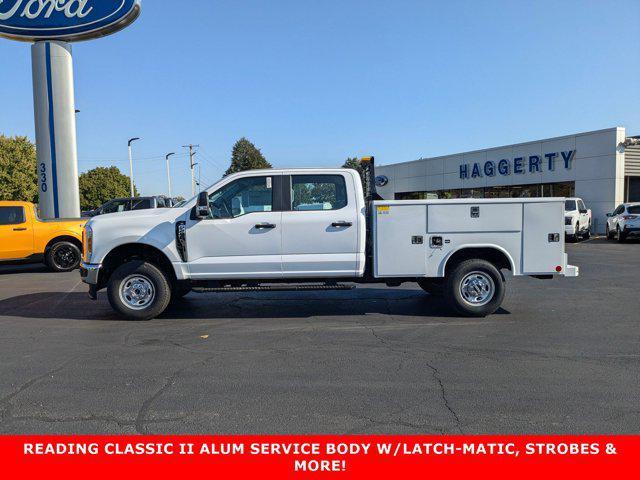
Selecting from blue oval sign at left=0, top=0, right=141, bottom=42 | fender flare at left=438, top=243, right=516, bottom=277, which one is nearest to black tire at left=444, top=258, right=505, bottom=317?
fender flare at left=438, top=243, right=516, bottom=277

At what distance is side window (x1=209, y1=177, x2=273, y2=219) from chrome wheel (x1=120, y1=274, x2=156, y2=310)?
155cm

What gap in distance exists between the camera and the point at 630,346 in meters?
5.99

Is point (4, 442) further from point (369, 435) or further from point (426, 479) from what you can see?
point (426, 479)

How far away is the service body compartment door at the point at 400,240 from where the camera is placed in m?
7.36

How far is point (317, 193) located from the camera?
7496mm

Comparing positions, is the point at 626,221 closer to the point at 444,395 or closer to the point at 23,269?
the point at 444,395

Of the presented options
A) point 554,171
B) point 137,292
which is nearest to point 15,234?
point 137,292

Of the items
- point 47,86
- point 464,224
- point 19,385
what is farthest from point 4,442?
point 47,86

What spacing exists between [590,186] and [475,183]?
8.43 meters

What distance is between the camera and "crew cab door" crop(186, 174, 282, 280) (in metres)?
7.35

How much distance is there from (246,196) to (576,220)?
17886 millimetres

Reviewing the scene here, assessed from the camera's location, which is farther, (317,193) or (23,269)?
(23,269)

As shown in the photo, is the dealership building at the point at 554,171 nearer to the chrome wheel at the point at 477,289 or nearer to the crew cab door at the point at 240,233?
the chrome wheel at the point at 477,289

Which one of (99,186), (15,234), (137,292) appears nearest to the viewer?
(137,292)
